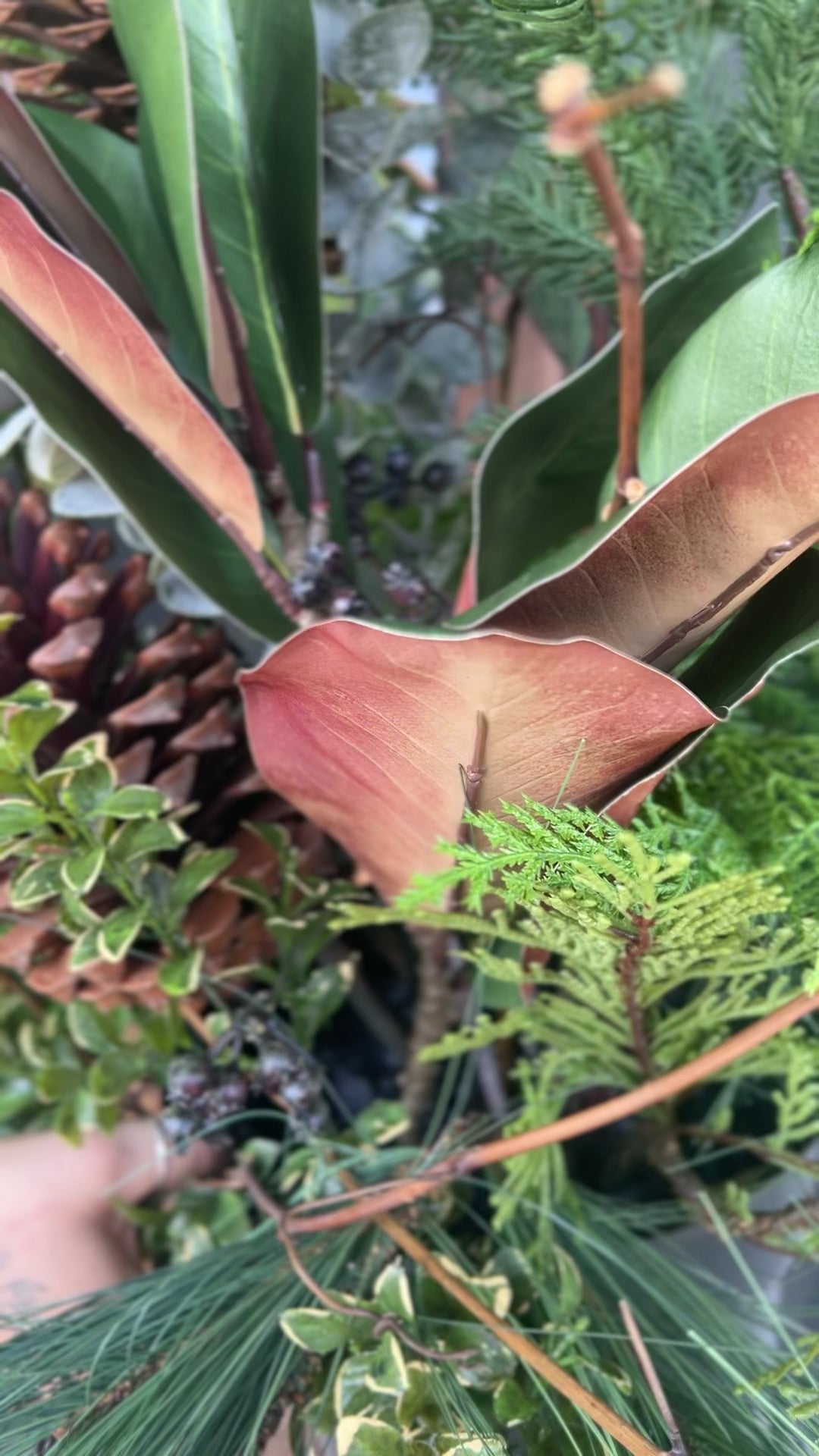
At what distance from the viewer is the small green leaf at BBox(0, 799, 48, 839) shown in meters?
0.29

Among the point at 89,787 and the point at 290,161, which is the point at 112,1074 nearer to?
the point at 89,787

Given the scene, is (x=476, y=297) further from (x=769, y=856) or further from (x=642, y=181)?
(x=769, y=856)

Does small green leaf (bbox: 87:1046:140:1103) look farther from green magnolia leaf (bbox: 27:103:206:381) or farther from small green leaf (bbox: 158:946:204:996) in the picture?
green magnolia leaf (bbox: 27:103:206:381)

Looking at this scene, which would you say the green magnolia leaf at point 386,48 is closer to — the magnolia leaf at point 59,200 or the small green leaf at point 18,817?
the magnolia leaf at point 59,200

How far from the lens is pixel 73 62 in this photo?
331 mm

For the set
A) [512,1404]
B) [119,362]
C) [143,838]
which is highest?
[119,362]

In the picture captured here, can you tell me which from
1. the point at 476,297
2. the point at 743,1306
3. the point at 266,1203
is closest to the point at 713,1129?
the point at 743,1306

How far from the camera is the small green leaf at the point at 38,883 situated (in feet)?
1.00

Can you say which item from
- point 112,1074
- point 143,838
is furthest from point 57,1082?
point 143,838

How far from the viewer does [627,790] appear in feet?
0.72

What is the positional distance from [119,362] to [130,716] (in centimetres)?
13

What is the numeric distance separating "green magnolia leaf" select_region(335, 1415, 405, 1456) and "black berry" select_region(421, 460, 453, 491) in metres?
0.34

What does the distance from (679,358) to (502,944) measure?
0.17 meters

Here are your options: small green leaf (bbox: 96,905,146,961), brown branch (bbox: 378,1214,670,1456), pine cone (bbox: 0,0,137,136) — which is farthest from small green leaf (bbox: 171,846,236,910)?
pine cone (bbox: 0,0,137,136)
